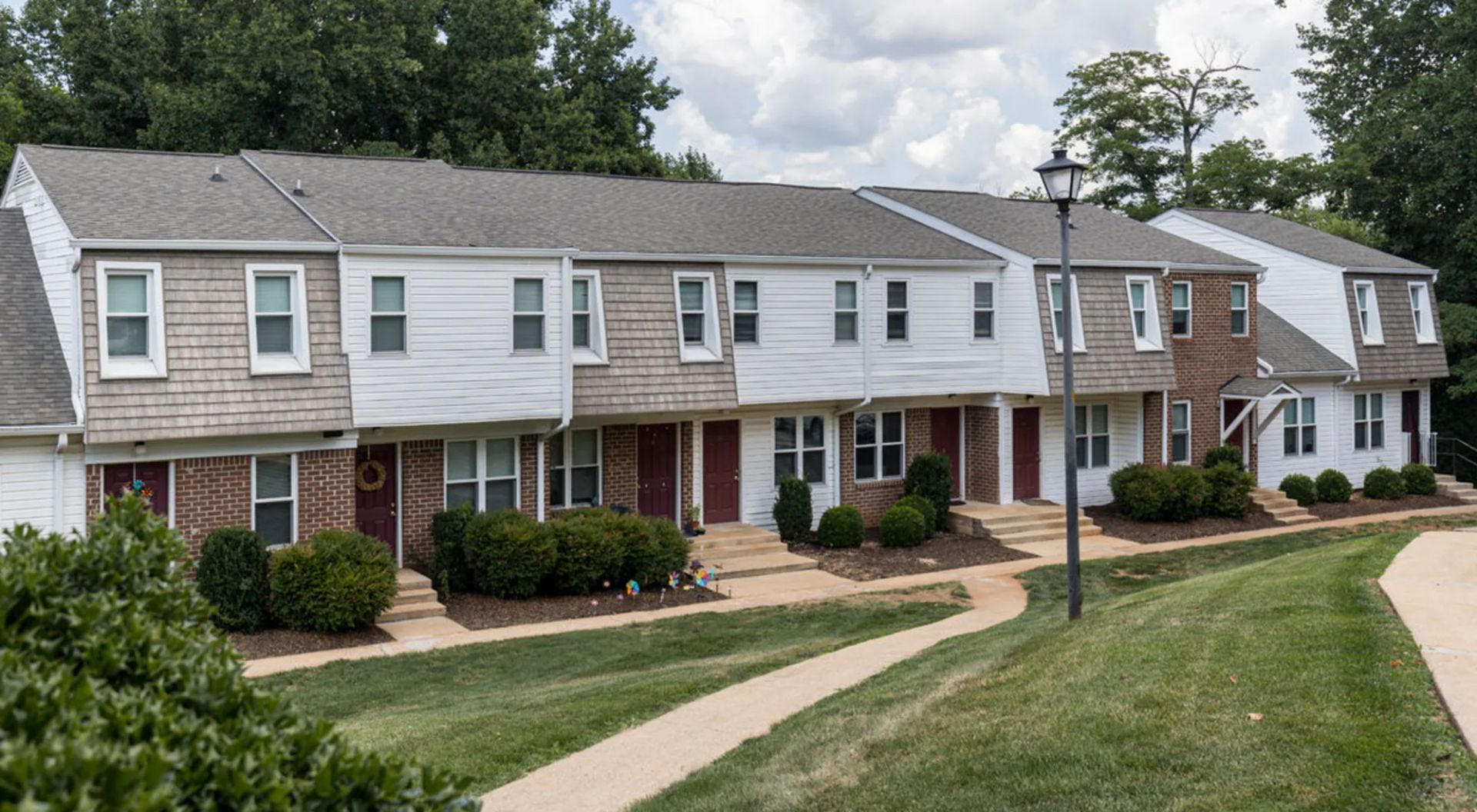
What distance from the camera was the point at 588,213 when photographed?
2258 cm

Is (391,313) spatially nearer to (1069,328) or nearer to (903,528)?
(1069,328)

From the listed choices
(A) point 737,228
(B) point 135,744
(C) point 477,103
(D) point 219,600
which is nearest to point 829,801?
(B) point 135,744

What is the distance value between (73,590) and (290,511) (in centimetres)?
1360

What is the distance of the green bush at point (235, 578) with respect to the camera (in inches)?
631

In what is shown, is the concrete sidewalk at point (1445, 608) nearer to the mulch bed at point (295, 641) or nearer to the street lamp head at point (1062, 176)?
the street lamp head at point (1062, 176)

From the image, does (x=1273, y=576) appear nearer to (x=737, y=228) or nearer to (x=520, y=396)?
(x=520, y=396)

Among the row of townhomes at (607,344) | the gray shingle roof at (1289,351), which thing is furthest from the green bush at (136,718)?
the gray shingle roof at (1289,351)

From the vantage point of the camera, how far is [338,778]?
382 centimetres

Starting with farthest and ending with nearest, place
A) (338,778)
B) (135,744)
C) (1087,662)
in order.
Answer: (1087,662) → (338,778) → (135,744)

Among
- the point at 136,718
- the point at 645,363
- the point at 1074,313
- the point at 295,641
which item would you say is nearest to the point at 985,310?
the point at 1074,313

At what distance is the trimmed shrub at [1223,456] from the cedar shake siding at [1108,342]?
247 centimetres

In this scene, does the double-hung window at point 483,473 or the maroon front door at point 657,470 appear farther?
the maroon front door at point 657,470

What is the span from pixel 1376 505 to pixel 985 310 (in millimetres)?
11598

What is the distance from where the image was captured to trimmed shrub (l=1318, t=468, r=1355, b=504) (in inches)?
1163
